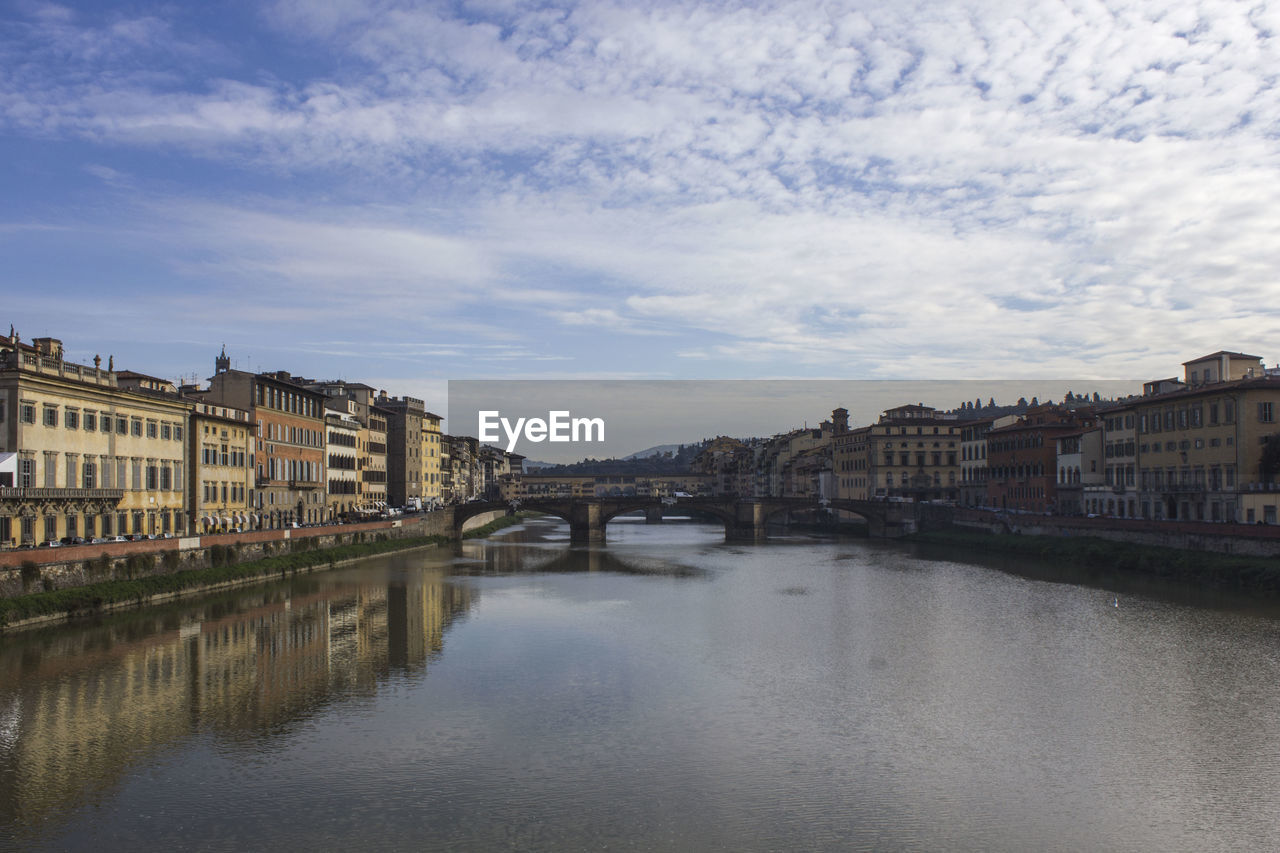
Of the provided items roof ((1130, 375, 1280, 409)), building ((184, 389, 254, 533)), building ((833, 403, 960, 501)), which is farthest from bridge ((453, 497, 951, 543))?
building ((184, 389, 254, 533))

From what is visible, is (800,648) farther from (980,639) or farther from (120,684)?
(120,684)

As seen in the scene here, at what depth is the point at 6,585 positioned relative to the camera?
96.9ft

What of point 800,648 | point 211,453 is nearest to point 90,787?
point 800,648

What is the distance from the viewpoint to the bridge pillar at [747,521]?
8725cm

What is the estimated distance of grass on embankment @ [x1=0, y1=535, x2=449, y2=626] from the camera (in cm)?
→ 2953

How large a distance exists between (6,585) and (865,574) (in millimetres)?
38093

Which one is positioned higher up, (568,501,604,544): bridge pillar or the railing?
the railing

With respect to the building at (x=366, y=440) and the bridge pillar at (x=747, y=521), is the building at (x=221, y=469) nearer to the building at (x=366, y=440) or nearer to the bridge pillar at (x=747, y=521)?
the building at (x=366, y=440)

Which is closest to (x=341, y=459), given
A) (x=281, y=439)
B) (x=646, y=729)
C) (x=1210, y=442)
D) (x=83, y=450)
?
(x=281, y=439)

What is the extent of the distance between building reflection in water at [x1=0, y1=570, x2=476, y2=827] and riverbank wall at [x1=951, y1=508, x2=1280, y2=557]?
106 feet

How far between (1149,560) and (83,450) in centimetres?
4607

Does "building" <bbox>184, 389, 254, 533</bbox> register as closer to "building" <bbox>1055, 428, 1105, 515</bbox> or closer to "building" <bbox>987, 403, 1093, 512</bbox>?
"building" <bbox>1055, 428, 1105, 515</bbox>

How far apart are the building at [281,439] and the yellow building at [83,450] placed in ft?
26.9

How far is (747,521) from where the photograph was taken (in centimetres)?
8750
